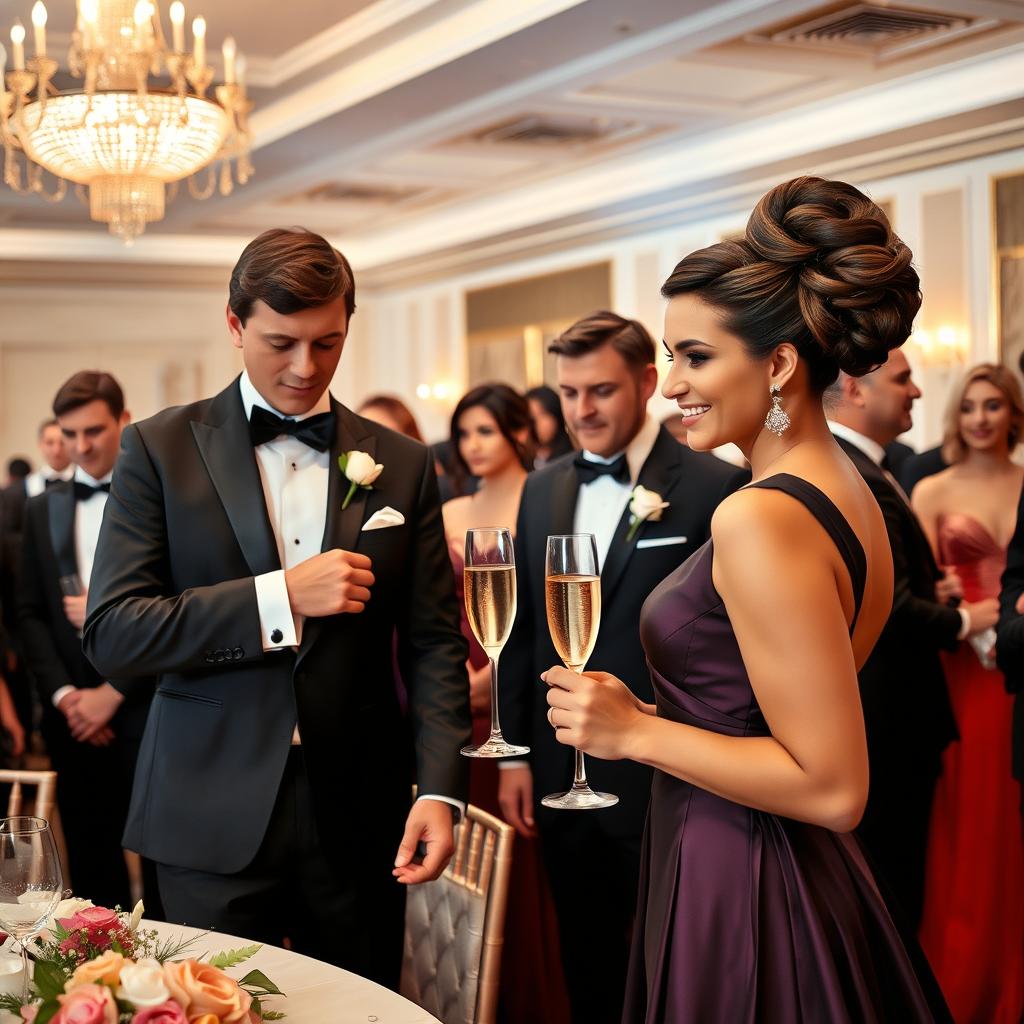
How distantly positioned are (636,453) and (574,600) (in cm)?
150

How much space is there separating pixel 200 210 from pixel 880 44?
605cm

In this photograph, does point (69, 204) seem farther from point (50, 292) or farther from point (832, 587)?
point (832, 587)

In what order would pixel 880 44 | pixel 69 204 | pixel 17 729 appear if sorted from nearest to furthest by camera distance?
pixel 17 729 < pixel 880 44 < pixel 69 204

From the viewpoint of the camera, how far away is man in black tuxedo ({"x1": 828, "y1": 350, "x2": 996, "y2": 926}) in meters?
3.47

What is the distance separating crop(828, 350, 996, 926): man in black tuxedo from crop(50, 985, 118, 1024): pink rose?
2.55 metres

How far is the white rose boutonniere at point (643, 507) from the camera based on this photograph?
9.44 ft

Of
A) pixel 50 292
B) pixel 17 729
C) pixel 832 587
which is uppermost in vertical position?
pixel 50 292

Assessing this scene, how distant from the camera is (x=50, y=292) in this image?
13492 millimetres

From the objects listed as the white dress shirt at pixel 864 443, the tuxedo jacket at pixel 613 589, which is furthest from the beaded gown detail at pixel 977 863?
the tuxedo jacket at pixel 613 589

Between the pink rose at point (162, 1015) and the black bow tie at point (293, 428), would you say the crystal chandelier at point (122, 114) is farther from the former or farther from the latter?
the pink rose at point (162, 1015)

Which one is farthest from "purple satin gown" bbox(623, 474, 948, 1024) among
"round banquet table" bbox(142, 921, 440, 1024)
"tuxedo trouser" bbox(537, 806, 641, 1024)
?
"tuxedo trouser" bbox(537, 806, 641, 1024)

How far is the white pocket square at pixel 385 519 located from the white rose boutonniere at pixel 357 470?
0.28 ft

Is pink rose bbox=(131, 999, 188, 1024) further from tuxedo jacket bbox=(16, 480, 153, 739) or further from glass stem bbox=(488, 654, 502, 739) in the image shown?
tuxedo jacket bbox=(16, 480, 153, 739)

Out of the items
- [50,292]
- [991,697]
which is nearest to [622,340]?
[991,697]
